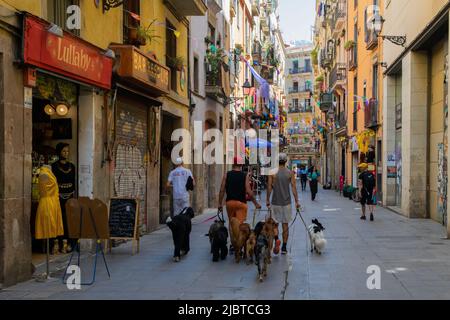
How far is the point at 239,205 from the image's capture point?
10.1 meters

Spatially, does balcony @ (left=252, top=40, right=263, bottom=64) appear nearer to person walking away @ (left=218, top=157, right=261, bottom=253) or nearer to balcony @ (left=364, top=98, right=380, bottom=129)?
balcony @ (left=364, top=98, right=380, bottom=129)

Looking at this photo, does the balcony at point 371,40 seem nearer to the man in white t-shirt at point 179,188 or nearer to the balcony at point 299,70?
the man in white t-shirt at point 179,188

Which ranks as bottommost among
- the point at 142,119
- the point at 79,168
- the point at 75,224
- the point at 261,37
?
the point at 75,224

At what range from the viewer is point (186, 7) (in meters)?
17.1

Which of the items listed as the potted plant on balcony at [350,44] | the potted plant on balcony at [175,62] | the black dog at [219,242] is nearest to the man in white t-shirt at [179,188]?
the black dog at [219,242]

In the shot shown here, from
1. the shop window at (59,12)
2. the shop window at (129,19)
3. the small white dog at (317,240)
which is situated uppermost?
the shop window at (129,19)

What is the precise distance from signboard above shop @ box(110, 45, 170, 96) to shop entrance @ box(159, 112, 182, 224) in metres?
3.73

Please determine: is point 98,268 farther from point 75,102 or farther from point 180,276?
point 75,102

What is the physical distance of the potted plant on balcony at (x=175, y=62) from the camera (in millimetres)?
A: 16312

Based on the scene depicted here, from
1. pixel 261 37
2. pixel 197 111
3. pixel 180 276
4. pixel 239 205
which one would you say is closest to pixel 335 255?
pixel 239 205

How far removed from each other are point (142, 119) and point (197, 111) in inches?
265

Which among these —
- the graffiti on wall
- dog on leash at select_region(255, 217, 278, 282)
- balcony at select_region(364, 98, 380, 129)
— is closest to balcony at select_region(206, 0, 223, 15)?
balcony at select_region(364, 98, 380, 129)

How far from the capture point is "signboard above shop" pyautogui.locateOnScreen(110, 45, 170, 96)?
11.3m

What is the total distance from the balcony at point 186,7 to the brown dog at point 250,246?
29.0 ft
